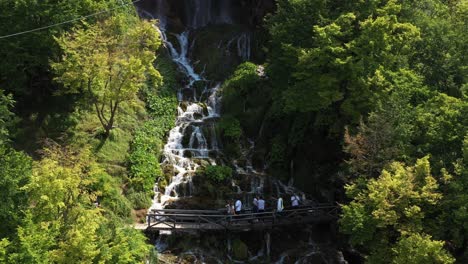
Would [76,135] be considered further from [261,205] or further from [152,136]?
[261,205]

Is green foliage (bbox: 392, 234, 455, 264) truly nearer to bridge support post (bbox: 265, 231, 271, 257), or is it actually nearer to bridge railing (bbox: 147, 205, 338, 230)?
bridge railing (bbox: 147, 205, 338, 230)

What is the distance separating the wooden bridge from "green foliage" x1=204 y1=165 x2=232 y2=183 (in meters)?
2.67

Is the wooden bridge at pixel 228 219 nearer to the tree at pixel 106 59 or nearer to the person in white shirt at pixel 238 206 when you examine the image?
the person in white shirt at pixel 238 206

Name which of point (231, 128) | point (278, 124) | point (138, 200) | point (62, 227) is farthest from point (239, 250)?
point (278, 124)

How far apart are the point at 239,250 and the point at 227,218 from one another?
1.74 metres

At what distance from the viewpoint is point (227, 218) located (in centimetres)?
2403

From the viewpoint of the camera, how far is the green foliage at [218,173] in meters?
26.9

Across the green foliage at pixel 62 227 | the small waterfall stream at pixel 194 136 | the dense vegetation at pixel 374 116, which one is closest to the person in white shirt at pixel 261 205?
the small waterfall stream at pixel 194 136

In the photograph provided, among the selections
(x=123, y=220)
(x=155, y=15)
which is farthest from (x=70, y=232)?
(x=155, y=15)

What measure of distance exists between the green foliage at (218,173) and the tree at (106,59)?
6.15 meters

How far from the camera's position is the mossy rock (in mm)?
23436

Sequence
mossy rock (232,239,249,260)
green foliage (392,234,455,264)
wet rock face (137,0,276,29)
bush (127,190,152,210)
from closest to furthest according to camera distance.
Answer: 1. green foliage (392,234,455,264)
2. mossy rock (232,239,249,260)
3. bush (127,190,152,210)
4. wet rock face (137,0,276,29)

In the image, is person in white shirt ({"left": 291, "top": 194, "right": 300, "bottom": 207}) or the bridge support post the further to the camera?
person in white shirt ({"left": 291, "top": 194, "right": 300, "bottom": 207})

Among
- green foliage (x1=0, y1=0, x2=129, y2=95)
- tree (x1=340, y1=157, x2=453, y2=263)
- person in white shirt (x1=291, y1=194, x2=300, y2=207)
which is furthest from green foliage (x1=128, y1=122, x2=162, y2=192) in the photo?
tree (x1=340, y1=157, x2=453, y2=263)
